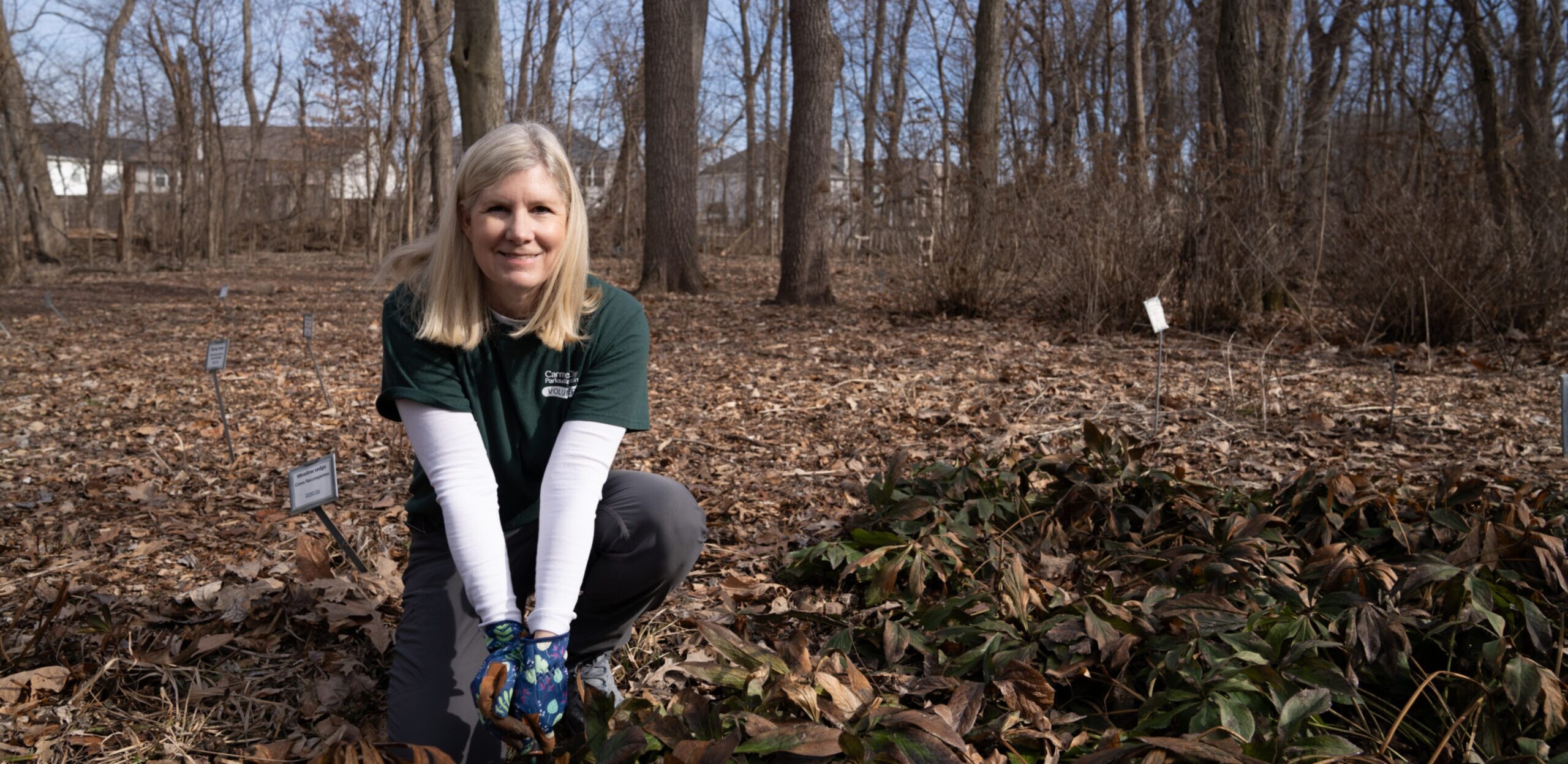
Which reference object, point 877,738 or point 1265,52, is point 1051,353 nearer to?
point 877,738

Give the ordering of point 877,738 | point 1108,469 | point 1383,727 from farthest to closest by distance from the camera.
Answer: point 1108,469
point 1383,727
point 877,738

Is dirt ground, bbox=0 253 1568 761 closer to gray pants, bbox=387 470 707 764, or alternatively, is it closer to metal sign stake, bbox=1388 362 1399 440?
metal sign stake, bbox=1388 362 1399 440

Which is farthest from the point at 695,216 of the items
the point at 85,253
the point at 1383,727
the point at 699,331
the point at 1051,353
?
the point at 85,253

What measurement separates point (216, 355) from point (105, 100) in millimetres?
20128

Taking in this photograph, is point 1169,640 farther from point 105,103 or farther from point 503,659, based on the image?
point 105,103

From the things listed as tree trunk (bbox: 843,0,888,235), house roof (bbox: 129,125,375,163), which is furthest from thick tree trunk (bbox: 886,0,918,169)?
house roof (bbox: 129,125,375,163)

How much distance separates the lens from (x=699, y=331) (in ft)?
24.0

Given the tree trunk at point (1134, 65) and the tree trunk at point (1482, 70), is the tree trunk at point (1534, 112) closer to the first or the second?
the tree trunk at point (1482, 70)

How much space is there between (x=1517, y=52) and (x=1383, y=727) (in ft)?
36.1

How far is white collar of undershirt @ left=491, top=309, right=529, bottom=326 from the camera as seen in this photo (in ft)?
6.70

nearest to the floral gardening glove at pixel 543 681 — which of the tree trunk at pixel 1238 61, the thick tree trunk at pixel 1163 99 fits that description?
the thick tree trunk at pixel 1163 99

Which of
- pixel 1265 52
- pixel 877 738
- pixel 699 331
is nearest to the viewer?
pixel 877 738

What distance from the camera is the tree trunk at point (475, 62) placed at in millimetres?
8656

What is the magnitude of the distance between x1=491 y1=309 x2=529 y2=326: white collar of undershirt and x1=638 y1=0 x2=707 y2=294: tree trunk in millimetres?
8029
